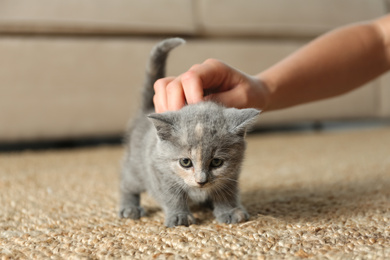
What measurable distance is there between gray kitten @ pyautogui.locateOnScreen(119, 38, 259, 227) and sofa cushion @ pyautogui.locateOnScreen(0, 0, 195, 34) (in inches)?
47.4

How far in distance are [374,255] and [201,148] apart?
36 cm

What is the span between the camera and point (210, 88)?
0.96m

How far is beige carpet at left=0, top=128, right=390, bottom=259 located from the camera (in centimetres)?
Result: 72

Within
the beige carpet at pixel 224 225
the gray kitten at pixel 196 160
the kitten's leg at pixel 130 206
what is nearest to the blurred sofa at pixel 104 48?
the beige carpet at pixel 224 225

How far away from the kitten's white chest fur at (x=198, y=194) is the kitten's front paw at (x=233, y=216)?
0.05m

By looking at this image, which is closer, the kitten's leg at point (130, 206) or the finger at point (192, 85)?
the finger at point (192, 85)

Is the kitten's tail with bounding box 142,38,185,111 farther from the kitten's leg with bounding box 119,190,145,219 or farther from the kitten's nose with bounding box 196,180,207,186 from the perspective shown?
the kitten's nose with bounding box 196,180,207,186

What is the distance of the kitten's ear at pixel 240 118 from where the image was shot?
83 centimetres

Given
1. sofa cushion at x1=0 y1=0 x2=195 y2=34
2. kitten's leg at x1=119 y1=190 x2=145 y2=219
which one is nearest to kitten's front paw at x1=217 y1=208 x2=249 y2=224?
kitten's leg at x1=119 y1=190 x2=145 y2=219

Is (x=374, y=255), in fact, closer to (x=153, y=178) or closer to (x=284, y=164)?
(x=153, y=178)

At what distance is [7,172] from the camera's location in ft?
5.38

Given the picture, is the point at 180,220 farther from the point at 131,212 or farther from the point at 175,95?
the point at 175,95

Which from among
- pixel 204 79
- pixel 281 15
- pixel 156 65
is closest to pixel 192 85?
pixel 204 79

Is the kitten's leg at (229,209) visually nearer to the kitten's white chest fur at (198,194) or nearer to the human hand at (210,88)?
the kitten's white chest fur at (198,194)
